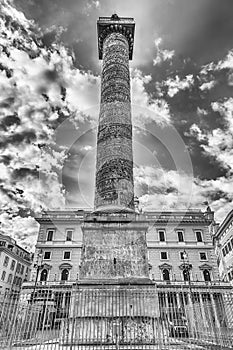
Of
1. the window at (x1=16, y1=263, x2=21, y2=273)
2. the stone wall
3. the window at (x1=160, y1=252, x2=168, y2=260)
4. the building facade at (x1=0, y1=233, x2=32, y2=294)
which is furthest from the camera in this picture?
the window at (x1=16, y1=263, x2=21, y2=273)

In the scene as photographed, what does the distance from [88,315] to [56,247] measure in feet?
64.6

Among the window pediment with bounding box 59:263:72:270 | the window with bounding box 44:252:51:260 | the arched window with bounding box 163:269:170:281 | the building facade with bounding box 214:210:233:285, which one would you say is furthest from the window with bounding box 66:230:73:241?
the building facade with bounding box 214:210:233:285

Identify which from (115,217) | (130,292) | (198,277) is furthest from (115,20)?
(198,277)

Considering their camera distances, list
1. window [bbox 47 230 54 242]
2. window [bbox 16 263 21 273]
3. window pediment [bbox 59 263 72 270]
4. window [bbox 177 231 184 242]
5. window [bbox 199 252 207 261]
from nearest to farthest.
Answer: window pediment [bbox 59 263 72 270] → window [bbox 199 252 207 261] → window [bbox 47 230 54 242] → window [bbox 177 231 184 242] → window [bbox 16 263 21 273]

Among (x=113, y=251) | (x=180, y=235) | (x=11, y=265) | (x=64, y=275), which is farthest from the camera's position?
(x=11, y=265)

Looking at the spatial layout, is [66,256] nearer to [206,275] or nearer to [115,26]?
[206,275]

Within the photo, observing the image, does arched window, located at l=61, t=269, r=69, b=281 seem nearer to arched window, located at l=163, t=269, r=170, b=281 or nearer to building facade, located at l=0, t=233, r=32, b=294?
building facade, located at l=0, t=233, r=32, b=294

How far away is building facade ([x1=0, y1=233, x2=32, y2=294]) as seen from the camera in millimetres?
28281

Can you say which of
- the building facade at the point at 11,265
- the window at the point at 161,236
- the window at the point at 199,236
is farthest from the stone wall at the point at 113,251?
the building facade at the point at 11,265

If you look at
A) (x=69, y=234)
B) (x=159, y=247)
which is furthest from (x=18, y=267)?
(x=159, y=247)

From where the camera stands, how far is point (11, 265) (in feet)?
99.7

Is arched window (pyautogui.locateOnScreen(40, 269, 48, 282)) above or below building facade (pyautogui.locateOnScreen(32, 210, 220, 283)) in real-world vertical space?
below

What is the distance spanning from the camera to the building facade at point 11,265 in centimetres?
2828

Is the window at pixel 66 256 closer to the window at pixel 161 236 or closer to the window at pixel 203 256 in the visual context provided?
the window at pixel 161 236
